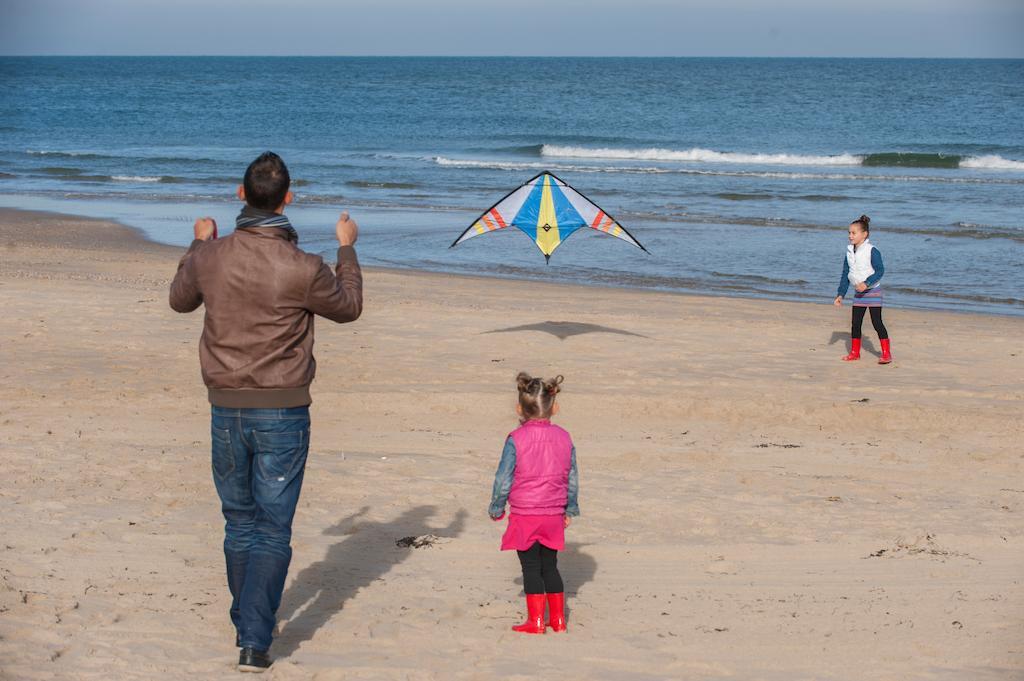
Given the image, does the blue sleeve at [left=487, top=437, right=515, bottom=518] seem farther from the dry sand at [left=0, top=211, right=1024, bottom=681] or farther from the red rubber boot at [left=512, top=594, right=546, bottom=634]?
the dry sand at [left=0, top=211, right=1024, bottom=681]

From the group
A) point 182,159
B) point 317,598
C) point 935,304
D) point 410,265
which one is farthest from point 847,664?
point 182,159

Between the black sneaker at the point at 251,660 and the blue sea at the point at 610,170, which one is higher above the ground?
the blue sea at the point at 610,170

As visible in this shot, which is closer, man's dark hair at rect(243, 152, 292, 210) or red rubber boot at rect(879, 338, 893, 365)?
man's dark hair at rect(243, 152, 292, 210)

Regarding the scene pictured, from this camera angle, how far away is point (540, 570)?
15.9ft

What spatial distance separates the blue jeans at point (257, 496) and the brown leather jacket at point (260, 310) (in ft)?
0.24

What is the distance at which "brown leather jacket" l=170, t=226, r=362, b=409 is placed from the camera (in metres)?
4.07

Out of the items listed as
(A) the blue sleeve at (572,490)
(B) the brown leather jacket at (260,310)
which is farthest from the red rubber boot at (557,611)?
(B) the brown leather jacket at (260,310)

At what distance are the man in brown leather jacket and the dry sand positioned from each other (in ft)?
1.44

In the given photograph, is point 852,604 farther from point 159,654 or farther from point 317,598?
point 159,654

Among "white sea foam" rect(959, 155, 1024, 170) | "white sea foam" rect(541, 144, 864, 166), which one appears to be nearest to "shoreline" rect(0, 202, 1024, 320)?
"white sea foam" rect(541, 144, 864, 166)

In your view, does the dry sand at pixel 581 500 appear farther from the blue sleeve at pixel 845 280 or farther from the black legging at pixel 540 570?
the blue sleeve at pixel 845 280

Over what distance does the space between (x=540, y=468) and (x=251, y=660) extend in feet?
4.24

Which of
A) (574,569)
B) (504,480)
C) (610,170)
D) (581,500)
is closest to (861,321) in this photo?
(581,500)

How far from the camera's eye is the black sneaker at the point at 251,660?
166 inches
